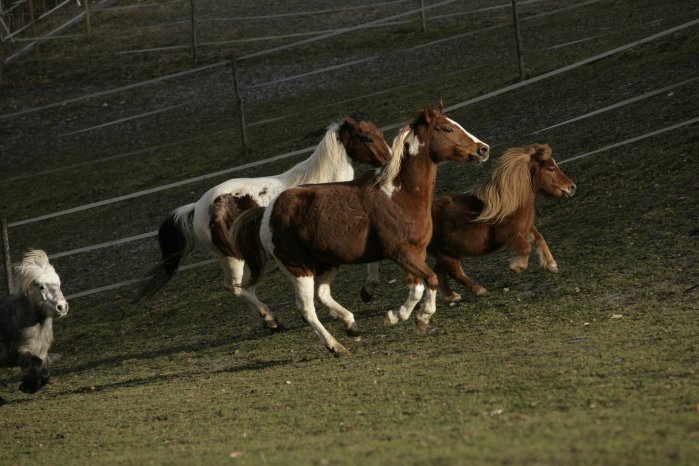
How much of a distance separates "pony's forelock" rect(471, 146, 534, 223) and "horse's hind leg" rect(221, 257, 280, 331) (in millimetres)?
2272

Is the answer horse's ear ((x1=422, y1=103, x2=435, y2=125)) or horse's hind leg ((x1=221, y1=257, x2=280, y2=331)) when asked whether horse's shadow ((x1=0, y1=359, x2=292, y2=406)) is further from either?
horse's ear ((x1=422, y1=103, x2=435, y2=125))

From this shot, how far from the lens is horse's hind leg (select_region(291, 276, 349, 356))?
955cm

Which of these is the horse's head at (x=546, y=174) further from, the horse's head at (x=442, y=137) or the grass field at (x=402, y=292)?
the horse's head at (x=442, y=137)

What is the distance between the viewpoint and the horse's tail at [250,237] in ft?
33.2

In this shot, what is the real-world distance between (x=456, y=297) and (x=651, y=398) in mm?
4280

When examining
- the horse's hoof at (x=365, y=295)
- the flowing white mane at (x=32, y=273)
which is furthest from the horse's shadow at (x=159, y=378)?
the horse's hoof at (x=365, y=295)

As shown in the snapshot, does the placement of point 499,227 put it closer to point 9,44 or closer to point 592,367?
point 592,367

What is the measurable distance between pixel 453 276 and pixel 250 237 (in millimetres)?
2030

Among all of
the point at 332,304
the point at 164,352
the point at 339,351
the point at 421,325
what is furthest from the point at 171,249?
the point at 421,325

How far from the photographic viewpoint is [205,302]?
43.3 ft

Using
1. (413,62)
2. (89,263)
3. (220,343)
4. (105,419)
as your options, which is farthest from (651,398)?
(413,62)

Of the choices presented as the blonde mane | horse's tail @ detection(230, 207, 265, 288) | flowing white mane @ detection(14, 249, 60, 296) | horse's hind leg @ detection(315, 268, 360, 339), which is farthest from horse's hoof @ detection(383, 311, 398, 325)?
flowing white mane @ detection(14, 249, 60, 296)

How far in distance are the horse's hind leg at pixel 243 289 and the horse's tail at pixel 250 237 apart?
0.46m

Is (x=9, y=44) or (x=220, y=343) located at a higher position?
(x=9, y=44)
